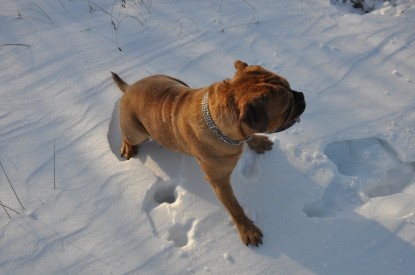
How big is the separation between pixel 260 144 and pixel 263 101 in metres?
1.26

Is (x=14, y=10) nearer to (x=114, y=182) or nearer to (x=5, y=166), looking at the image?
(x=5, y=166)

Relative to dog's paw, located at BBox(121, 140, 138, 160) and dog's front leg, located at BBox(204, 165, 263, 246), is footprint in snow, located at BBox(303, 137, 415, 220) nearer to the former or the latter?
dog's front leg, located at BBox(204, 165, 263, 246)

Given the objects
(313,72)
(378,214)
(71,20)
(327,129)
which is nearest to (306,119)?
(327,129)

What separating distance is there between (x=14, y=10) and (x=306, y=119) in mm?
4422

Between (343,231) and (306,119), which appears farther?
(306,119)

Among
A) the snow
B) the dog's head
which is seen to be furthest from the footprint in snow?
the dog's head

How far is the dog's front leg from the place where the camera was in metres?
2.95

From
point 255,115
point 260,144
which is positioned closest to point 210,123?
point 255,115

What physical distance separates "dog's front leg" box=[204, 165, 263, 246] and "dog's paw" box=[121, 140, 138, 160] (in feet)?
3.40

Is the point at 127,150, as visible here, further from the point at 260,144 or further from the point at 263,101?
the point at 263,101

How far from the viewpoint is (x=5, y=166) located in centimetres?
366

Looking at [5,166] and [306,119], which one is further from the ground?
[306,119]

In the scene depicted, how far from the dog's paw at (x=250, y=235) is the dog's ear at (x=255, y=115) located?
1109mm

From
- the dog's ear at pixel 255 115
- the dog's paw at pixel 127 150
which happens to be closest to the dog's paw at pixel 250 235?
the dog's ear at pixel 255 115
